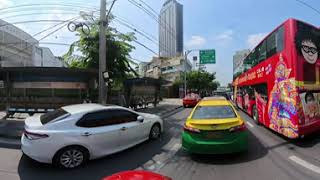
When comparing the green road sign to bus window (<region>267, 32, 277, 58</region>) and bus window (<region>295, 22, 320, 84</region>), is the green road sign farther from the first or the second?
bus window (<region>295, 22, 320, 84</region>)

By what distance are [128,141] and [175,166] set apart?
6.41ft

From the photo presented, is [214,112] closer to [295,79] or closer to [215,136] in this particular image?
[215,136]

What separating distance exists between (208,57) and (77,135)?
39.2 metres

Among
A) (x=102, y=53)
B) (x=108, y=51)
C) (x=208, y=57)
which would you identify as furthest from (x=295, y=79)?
(x=208, y=57)

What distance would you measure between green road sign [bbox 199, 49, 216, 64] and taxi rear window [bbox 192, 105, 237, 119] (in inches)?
1434

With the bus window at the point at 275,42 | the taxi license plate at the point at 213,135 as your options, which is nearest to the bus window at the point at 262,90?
the bus window at the point at 275,42

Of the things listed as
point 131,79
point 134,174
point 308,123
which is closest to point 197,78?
point 131,79

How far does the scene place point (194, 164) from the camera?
22.9ft

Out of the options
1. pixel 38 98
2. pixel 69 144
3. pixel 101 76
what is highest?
pixel 101 76

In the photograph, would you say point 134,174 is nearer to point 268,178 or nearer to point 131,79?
point 268,178

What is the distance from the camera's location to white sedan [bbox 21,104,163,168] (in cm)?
662

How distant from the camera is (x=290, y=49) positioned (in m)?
8.49

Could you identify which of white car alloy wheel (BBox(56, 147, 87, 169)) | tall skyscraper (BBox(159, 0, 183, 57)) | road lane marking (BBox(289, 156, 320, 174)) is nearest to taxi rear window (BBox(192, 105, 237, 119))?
road lane marking (BBox(289, 156, 320, 174))

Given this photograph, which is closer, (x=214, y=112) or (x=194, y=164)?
(x=194, y=164)
